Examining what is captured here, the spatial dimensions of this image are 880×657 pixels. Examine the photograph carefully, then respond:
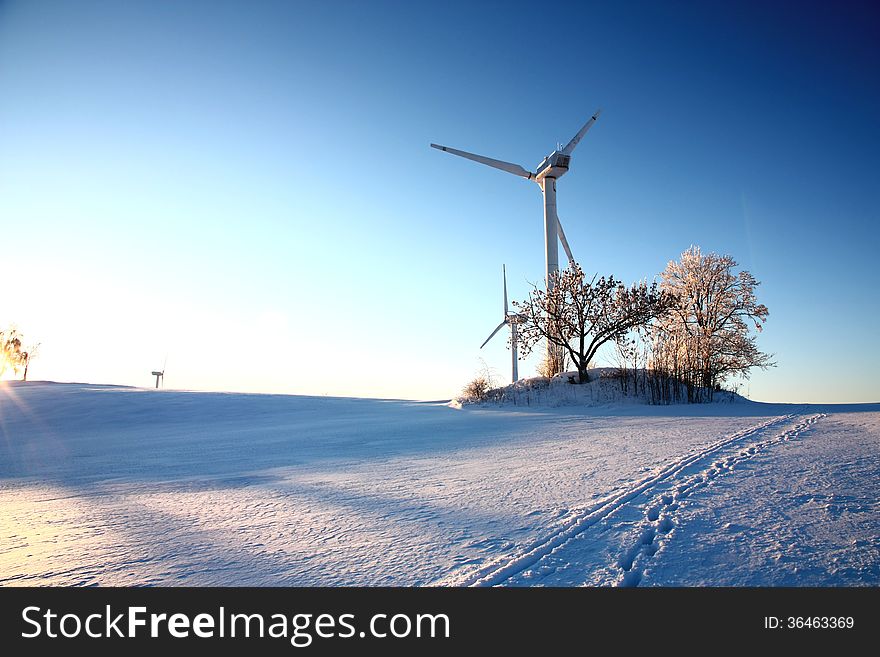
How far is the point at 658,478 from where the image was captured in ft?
11.5

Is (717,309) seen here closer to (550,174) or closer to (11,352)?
(550,174)

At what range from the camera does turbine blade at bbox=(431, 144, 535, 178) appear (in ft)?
79.3

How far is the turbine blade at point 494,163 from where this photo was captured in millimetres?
24163

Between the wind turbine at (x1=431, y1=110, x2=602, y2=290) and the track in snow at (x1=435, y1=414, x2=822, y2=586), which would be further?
the wind turbine at (x1=431, y1=110, x2=602, y2=290)

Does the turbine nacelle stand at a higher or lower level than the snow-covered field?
higher

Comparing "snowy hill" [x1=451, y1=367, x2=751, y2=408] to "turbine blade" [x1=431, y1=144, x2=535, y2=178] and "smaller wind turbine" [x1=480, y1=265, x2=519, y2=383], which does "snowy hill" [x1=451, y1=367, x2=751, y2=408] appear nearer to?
"smaller wind turbine" [x1=480, y1=265, x2=519, y2=383]

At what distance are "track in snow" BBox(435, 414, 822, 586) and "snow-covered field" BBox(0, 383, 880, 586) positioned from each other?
0.01 m

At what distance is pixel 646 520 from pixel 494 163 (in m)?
24.4

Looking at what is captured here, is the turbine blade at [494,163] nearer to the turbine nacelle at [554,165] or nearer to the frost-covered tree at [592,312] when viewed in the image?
the turbine nacelle at [554,165]

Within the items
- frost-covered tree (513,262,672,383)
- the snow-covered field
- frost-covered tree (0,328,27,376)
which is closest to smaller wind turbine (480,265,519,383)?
frost-covered tree (513,262,672,383)

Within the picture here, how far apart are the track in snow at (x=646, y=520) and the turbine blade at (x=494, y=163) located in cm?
2210

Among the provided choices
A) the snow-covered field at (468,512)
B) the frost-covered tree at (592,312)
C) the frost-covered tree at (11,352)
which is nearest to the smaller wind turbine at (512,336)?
the frost-covered tree at (592,312)

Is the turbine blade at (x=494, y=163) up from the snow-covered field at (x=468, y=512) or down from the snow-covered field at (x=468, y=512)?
up
